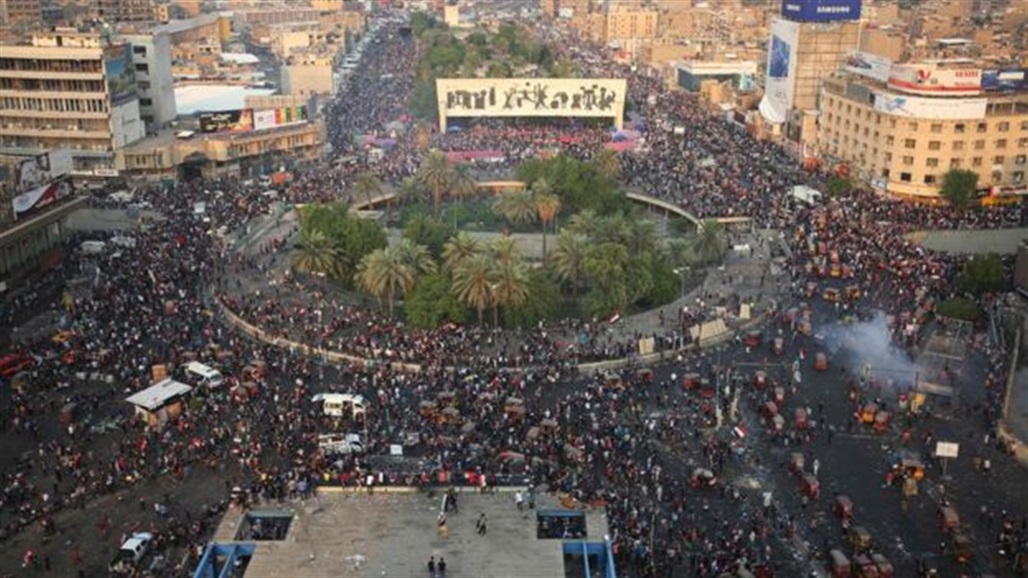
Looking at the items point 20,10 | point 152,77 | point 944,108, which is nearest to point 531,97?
point 152,77

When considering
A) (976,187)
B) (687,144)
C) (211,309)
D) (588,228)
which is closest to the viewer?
(211,309)

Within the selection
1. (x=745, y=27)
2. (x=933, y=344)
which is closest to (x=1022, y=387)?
(x=933, y=344)

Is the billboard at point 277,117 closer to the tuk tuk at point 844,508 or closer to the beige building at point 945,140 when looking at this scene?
the beige building at point 945,140

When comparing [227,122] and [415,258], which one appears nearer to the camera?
[415,258]

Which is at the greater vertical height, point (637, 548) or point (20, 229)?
point (20, 229)

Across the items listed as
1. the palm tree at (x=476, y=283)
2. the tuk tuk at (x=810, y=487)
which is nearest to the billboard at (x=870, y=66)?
the palm tree at (x=476, y=283)

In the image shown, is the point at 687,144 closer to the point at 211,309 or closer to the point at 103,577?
the point at 211,309

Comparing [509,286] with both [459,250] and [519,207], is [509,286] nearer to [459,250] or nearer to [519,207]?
[459,250]
